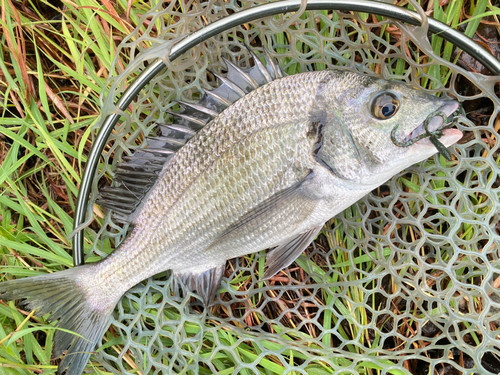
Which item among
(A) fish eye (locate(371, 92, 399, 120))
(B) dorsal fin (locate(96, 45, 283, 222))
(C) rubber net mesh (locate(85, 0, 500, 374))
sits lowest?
(C) rubber net mesh (locate(85, 0, 500, 374))

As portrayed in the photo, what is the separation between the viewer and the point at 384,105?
166 cm

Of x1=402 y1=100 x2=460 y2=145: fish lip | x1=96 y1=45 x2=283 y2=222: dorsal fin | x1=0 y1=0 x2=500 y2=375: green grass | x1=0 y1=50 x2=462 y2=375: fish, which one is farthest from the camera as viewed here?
x1=0 y1=0 x2=500 y2=375: green grass

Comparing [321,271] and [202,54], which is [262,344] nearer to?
[321,271]

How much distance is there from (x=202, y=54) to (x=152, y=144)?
2.08 ft

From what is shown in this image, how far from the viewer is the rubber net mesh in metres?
2.01

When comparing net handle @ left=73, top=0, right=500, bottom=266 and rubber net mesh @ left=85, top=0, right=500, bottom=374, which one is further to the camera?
rubber net mesh @ left=85, top=0, right=500, bottom=374

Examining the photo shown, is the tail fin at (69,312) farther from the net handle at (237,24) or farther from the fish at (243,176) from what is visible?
the net handle at (237,24)

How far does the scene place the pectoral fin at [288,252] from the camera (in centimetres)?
204

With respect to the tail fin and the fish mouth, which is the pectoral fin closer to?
the fish mouth

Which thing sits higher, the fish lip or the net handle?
the net handle

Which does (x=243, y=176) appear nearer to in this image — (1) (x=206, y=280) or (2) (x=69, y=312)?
(1) (x=206, y=280)

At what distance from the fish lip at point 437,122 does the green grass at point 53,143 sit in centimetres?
55

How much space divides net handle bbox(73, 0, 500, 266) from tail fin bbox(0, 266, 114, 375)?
0.16m

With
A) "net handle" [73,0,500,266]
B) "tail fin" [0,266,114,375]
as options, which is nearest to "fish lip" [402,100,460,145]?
"net handle" [73,0,500,266]
